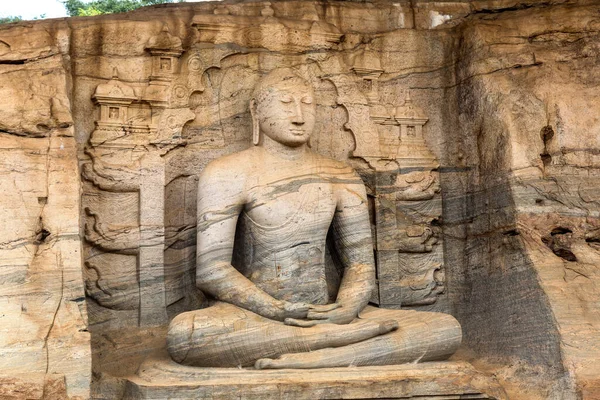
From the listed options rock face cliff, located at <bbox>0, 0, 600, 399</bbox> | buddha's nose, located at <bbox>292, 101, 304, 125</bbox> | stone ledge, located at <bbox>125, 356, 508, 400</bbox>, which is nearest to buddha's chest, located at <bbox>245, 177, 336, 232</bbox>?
buddha's nose, located at <bbox>292, 101, 304, 125</bbox>

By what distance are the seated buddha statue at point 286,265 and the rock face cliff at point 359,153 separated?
0.55 m

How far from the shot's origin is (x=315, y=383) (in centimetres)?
844

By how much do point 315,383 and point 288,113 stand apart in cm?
241

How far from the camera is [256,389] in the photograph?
329 inches

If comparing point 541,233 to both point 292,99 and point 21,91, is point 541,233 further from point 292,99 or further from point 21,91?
point 21,91

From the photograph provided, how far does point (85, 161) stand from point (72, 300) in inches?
66.1

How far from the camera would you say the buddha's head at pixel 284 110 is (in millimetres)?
9766

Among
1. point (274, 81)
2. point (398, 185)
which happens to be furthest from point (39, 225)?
point (398, 185)

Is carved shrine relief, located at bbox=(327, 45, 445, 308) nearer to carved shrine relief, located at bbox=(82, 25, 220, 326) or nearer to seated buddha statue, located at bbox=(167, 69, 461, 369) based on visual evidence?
seated buddha statue, located at bbox=(167, 69, 461, 369)

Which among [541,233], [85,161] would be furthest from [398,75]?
[85,161]

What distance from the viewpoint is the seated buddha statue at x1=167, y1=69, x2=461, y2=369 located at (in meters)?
8.77

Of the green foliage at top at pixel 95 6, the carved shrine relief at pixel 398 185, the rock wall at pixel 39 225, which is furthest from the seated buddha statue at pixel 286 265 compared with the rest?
the green foliage at top at pixel 95 6

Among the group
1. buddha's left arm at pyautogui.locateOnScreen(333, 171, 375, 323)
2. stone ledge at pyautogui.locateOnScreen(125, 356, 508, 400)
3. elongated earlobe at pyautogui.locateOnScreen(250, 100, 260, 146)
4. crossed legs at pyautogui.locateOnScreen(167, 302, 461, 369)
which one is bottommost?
stone ledge at pyautogui.locateOnScreen(125, 356, 508, 400)

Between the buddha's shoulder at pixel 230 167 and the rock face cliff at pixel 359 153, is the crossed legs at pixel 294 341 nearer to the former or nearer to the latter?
the rock face cliff at pixel 359 153
